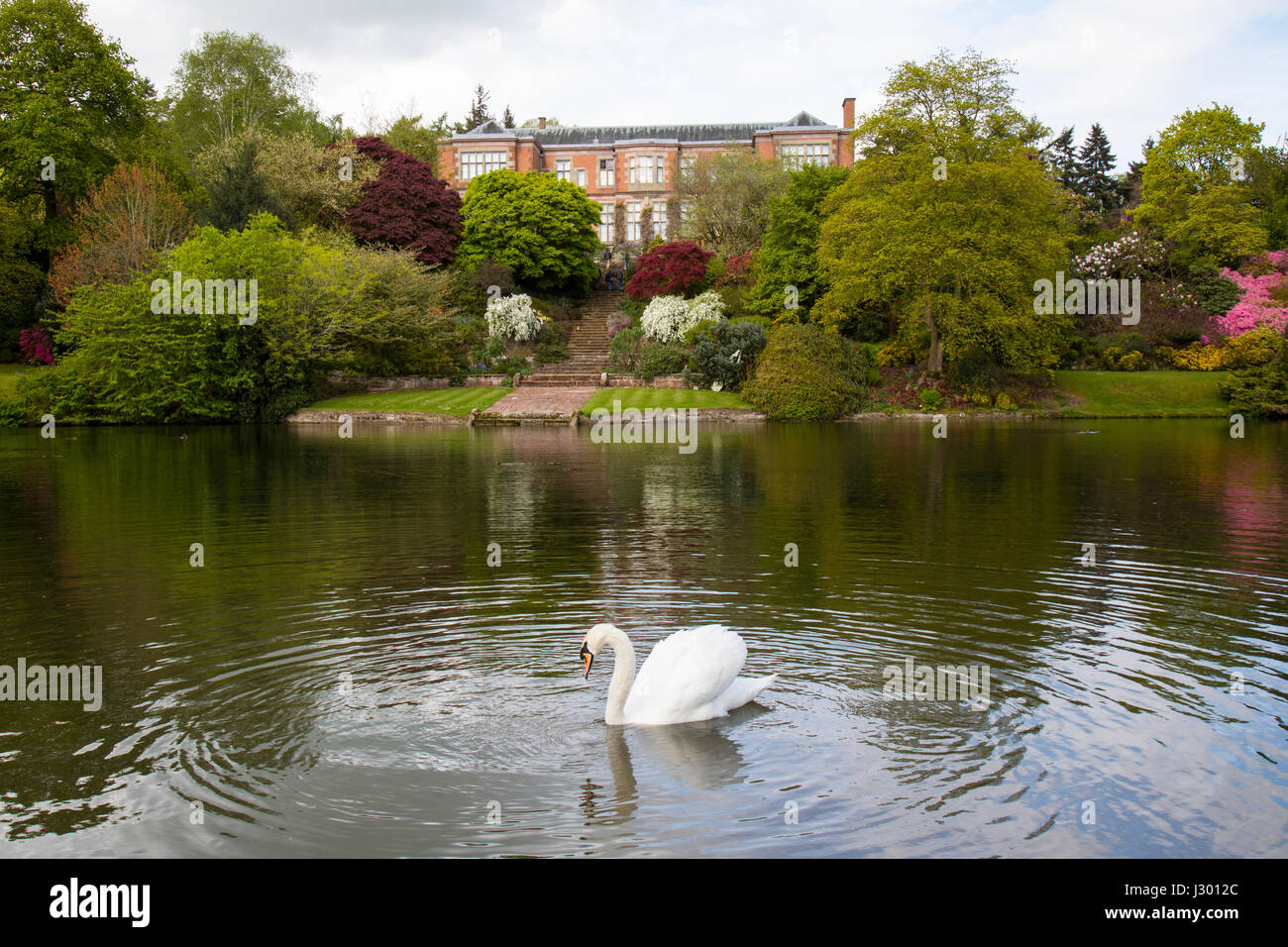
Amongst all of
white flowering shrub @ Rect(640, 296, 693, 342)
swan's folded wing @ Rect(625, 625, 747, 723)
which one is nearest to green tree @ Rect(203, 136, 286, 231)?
white flowering shrub @ Rect(640, 296, 693, 342)

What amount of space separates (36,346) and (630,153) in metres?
52.9

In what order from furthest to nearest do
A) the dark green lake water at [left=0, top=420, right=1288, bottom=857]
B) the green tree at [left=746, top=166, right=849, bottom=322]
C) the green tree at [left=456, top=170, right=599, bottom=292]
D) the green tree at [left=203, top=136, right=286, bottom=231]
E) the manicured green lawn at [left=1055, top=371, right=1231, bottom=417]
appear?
1. the green tree at [left=456, top=170, right=599, bottom=292]
2. the green tree at [left=746, top=166, right=849, bottom=322]
3. the green tree at [left=203, top=136, right=286, bottom=231]
4. the manicured green lawn at [left=1055, top=371, right=1231, bottom=417]
5. the dark green lake water at [left=0, top=420, right=1288, bottom=857]

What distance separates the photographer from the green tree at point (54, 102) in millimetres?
50125

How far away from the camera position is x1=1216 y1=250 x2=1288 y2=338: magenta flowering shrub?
166 ft

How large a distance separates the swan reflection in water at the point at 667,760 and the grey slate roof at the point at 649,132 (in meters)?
84.3

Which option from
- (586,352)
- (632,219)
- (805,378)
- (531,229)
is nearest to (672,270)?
(586,352)

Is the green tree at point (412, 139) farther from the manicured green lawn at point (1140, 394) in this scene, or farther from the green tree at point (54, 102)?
the manicured green lawn at point (1140, 394)

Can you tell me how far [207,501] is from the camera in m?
19.7

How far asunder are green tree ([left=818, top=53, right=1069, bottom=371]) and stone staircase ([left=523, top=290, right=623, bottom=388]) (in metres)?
14.1

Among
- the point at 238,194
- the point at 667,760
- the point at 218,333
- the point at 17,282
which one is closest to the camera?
the point at 667,760

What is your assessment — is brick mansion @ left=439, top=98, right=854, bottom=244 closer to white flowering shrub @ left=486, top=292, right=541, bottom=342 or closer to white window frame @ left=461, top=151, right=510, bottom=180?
white window frame @ left=461, top=151, right=510, bottom=180

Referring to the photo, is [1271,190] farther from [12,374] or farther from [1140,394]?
[12,374]

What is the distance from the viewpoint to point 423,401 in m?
Answer: 46.6
